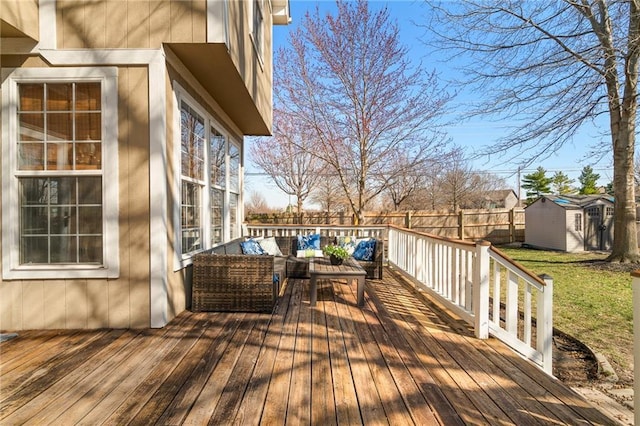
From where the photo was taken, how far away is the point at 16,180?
3.16 metres

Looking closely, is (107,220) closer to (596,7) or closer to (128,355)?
(128,355)

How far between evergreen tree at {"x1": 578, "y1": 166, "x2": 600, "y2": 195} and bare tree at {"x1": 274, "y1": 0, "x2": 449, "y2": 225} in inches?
858

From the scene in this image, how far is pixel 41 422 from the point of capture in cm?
179

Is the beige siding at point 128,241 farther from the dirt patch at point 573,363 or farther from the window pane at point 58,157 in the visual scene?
the dirt patch at point 573,363

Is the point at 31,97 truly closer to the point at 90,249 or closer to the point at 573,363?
the point at 90,249

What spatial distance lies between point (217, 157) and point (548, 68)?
305 inches

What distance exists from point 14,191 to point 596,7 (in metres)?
11.3

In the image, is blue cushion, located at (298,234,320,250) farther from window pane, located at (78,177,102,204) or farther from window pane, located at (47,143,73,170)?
window pane, located at (47,143,73,170)

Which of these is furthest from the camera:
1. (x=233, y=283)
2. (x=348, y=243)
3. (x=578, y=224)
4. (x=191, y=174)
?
(x=578, y=224)

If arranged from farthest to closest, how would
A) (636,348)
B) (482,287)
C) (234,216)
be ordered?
(234,216) → (482,287) → (636,348)

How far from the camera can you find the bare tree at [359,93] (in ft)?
29.7

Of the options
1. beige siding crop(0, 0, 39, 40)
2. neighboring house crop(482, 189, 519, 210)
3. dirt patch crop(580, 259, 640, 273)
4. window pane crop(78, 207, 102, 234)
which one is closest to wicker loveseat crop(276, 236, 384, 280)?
window pane crop(78, 207, 102, 234)

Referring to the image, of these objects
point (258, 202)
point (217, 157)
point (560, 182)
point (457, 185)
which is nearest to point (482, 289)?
point (217, 157)

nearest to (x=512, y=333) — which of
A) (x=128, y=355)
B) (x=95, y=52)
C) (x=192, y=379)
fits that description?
(x=192, y=379)
